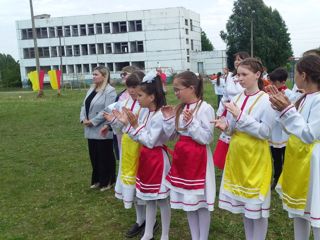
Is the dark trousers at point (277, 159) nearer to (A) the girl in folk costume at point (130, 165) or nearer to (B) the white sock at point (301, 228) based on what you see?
(A) the girl in folk costume at point (130, 165)

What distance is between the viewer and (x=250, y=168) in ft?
11.1

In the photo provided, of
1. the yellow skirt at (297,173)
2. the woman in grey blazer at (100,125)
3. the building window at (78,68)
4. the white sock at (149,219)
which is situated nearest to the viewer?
the yellow skirt at (297,173)

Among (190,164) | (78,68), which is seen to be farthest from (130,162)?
(78,68)

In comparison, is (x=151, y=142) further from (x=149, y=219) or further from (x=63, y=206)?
(x=63, y=206)

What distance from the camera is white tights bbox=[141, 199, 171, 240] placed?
4.09 meters

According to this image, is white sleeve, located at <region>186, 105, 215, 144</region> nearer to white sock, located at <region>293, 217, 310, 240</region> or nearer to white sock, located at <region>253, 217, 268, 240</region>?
white sock, located at <region>253, 217, 268, 240</region>

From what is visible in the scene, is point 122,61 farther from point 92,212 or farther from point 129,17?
point 92,212

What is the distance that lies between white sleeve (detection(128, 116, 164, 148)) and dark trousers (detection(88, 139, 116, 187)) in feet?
7.17

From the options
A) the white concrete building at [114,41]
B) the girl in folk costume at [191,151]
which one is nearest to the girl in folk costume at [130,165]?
the girl in folk costume at [191,151]

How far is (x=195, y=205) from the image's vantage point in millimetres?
3668

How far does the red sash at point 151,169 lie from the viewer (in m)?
3.93

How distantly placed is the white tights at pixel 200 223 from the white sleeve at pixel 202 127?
711 millimetres

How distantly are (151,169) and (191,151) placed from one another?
0.51 metres

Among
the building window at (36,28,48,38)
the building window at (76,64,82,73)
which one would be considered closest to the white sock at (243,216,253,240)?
the building window at (76,64,82,73)
